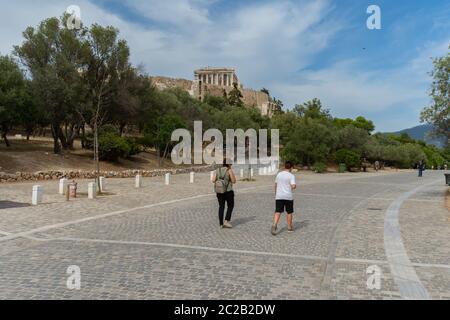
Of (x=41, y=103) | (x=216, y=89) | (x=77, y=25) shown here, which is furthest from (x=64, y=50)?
(x=216, y=89)

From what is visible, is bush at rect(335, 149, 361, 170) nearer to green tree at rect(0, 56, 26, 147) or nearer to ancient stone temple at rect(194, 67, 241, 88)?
green tree at rect(0, 56, 26, 147)

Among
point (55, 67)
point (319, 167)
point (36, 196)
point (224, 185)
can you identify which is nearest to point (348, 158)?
point (319, 167)

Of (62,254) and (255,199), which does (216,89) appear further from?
(62,254)

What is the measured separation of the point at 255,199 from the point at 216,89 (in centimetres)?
11552

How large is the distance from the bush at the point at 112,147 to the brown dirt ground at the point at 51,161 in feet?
2.08

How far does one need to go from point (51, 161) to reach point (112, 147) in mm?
5258

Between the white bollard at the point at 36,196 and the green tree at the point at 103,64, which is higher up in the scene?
the green tree at the point at 103,64

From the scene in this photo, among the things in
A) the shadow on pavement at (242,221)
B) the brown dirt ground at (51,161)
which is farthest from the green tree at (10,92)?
the shadow on pavement at (242,221)

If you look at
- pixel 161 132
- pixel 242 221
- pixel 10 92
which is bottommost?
pixel 242 221

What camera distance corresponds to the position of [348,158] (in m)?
52.4

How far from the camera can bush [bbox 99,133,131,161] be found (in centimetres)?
3177

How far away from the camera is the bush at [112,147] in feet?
104

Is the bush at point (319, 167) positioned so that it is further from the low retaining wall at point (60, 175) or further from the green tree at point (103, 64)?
→ the green tree at point (103, 64)

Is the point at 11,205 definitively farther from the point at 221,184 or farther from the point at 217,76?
the point at 217,76
